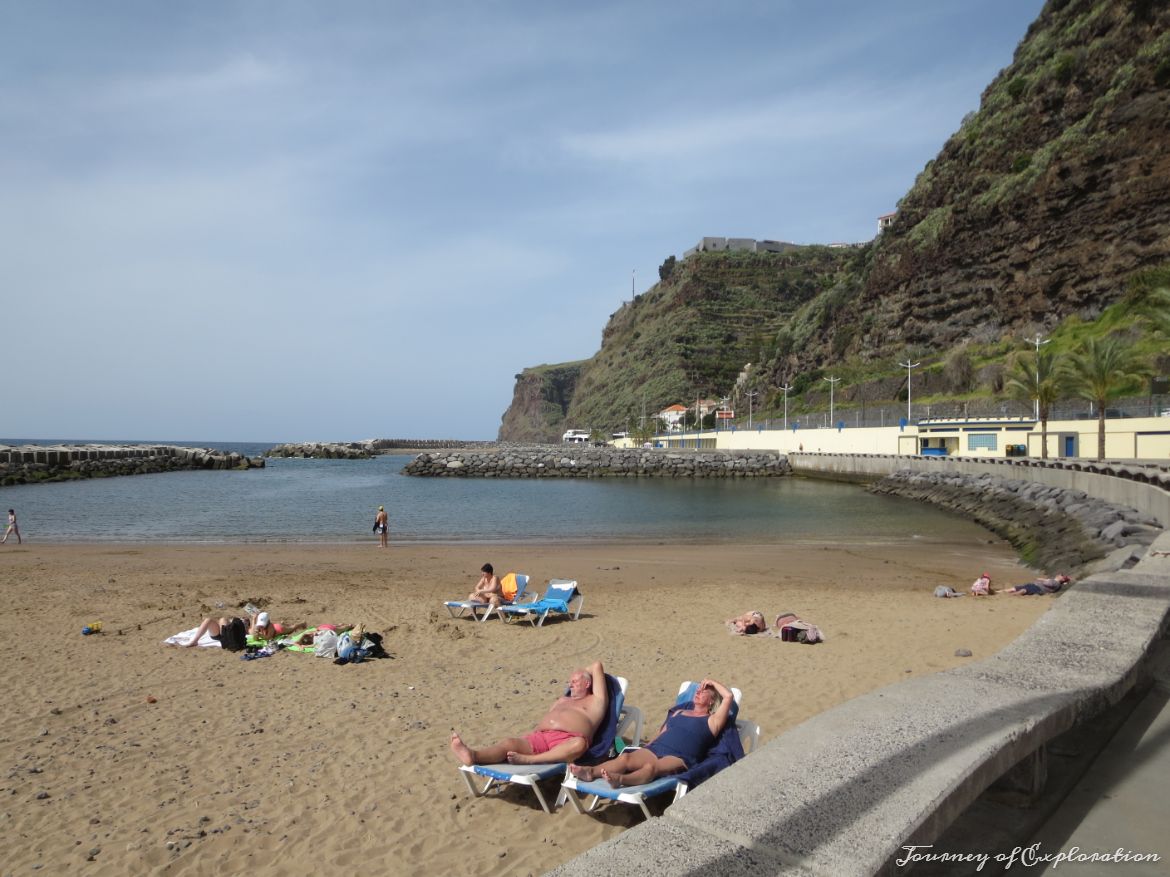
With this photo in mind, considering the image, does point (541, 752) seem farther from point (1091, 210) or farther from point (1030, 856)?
point (1091, 210)

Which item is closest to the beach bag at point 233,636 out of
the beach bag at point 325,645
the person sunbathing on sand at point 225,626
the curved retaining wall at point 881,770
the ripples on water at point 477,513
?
the person sunbathing on sand at point 225,626

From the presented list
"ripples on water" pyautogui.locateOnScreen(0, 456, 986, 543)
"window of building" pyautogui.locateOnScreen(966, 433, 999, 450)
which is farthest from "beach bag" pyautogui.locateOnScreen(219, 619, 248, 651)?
"window of building" pyautogui.locateOnScreen(966, 433, 999, 450)

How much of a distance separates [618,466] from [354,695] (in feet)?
197

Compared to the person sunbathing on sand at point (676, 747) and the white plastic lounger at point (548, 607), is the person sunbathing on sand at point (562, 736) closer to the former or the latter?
the person sunbathing on sand at point (676, 747)

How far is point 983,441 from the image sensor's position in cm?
4491

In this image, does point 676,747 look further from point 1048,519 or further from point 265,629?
point 1048,519

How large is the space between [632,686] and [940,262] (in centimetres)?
6895

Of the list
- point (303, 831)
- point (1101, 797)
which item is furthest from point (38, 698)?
point (1101, 797)

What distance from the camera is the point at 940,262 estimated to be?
66812 millimetres

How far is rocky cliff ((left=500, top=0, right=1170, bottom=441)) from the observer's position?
52625mm

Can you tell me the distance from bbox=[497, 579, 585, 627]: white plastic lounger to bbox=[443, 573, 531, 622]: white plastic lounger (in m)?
0.19

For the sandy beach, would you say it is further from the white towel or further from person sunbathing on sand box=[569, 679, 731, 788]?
person sunbathing on sand box=[569, 679, 731, 788]

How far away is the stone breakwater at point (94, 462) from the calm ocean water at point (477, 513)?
20.7 feet

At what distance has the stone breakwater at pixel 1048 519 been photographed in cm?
1376
